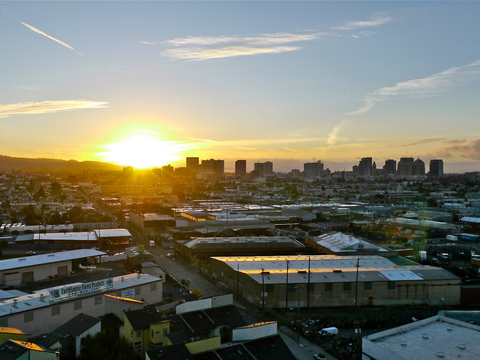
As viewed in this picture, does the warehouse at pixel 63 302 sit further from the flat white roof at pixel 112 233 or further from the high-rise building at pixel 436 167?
the high-rise building at pixel 436 167

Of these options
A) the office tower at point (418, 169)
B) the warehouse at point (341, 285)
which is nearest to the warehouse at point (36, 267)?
the warehouse at point (341, 285)

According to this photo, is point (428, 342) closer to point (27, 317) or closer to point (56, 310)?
point (56, 310)

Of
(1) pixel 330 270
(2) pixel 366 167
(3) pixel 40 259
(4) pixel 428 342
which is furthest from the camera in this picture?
(2) pixel 366 167

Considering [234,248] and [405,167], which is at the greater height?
[405,167]

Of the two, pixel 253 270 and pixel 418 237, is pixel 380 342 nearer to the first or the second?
pixel 253 270

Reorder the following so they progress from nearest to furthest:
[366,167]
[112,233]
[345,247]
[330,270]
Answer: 1. [330,270]
2. [345,247]
3. [112,233]
4. [366,167]

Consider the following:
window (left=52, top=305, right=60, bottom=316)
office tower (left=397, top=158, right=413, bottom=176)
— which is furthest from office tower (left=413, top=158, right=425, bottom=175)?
window (left=52, top=305, right=60, bottom=316)

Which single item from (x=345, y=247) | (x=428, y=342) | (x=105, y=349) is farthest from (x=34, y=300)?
(x=345, y=247)
